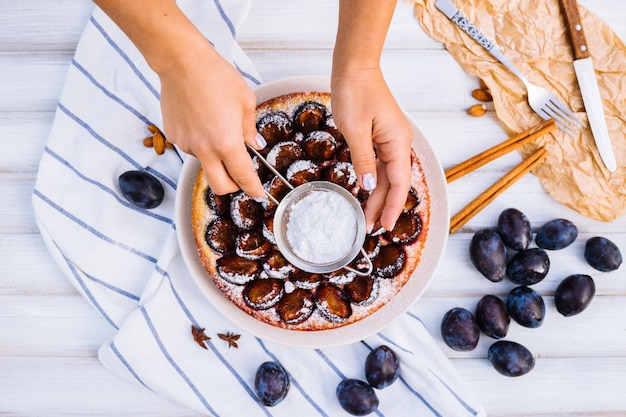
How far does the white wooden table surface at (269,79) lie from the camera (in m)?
1.60

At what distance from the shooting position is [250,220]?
1336 millimetres

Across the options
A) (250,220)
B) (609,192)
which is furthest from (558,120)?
(250,220)

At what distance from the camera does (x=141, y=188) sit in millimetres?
1470

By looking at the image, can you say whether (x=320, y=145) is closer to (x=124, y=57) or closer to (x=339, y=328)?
(x=339, y=328)

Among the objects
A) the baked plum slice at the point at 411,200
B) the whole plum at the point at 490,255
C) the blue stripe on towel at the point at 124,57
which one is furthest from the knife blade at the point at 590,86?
the blue stripe on towel at the point at 124,57

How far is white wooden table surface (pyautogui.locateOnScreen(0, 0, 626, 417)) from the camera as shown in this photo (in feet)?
5.25

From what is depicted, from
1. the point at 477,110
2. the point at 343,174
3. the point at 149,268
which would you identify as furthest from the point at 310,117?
the point at 149,268

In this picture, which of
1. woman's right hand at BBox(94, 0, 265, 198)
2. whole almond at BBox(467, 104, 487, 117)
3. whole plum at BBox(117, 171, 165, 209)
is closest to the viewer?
woman's right hand at BBox(94, 0, 265, 198)

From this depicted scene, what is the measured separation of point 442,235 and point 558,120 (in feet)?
1.62

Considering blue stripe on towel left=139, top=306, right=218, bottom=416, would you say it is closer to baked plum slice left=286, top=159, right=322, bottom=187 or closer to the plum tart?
the plum tart

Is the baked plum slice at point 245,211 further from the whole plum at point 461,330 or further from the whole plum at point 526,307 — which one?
the whole plum at point 526,307

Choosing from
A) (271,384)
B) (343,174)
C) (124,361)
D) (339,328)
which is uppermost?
(343,174)

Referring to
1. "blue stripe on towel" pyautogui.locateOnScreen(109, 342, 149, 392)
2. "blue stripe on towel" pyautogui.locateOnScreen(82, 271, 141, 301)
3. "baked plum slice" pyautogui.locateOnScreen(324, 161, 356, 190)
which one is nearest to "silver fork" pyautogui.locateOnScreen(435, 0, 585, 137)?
"baked plum slice" pyautogui.locateOnScreen(324, 161, 356, 190)

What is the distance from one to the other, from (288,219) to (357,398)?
22.0 inches
